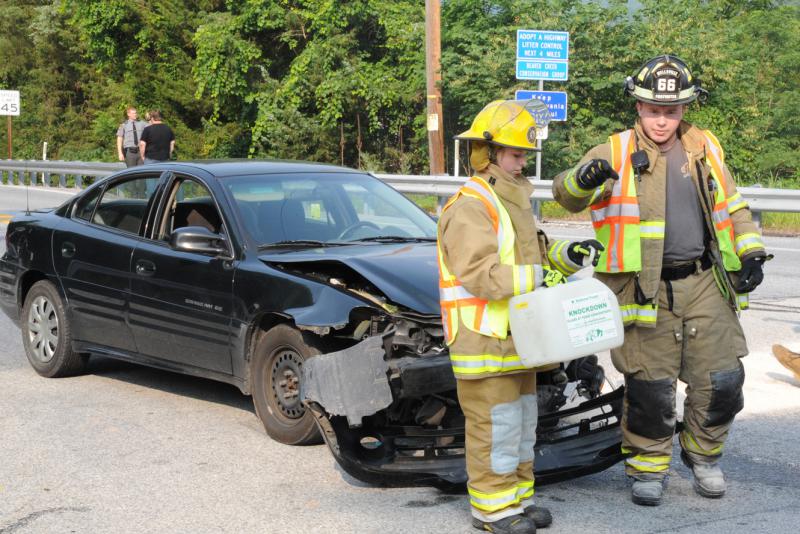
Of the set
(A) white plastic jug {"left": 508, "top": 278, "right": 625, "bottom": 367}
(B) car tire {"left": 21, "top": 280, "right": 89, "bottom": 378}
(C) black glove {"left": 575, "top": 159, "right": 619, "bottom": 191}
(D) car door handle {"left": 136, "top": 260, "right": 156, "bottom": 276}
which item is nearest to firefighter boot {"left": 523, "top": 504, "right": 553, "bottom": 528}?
(A) white plastic jug {"left": 508, "top": 278, "right": 625, "bottom": 367}

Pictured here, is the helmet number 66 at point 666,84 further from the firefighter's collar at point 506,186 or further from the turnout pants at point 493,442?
the turnout pants at point 493,442

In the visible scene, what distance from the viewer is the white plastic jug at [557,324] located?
4.39m

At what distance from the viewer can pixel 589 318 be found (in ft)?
14.6

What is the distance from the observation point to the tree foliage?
2434 cm

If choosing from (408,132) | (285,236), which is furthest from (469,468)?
(408,132)

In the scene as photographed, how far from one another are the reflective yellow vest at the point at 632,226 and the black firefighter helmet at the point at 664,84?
0.20 m

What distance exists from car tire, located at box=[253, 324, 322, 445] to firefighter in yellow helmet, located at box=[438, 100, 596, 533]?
50.7 inches

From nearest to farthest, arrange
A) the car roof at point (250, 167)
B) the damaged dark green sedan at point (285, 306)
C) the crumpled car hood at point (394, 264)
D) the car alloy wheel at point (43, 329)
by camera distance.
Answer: the damaged dark green sedan at point (285, 306) → the crumpled car hood at point (394, 264) → the car roof at point (250, 167) → the car alloy wheel at point (43, 329)

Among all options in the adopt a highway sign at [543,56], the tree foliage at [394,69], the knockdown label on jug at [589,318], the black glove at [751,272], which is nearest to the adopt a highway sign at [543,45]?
the adopt a highway sign at [543,56]

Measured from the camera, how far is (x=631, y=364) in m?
5.04

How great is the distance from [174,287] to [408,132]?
79.6ft

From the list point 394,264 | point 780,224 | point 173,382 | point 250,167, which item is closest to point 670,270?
point 394,264

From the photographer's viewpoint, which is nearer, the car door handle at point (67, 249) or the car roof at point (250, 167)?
the car roof at point (250, 167)

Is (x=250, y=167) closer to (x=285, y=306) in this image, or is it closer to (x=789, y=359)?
(x=285, y=306)
